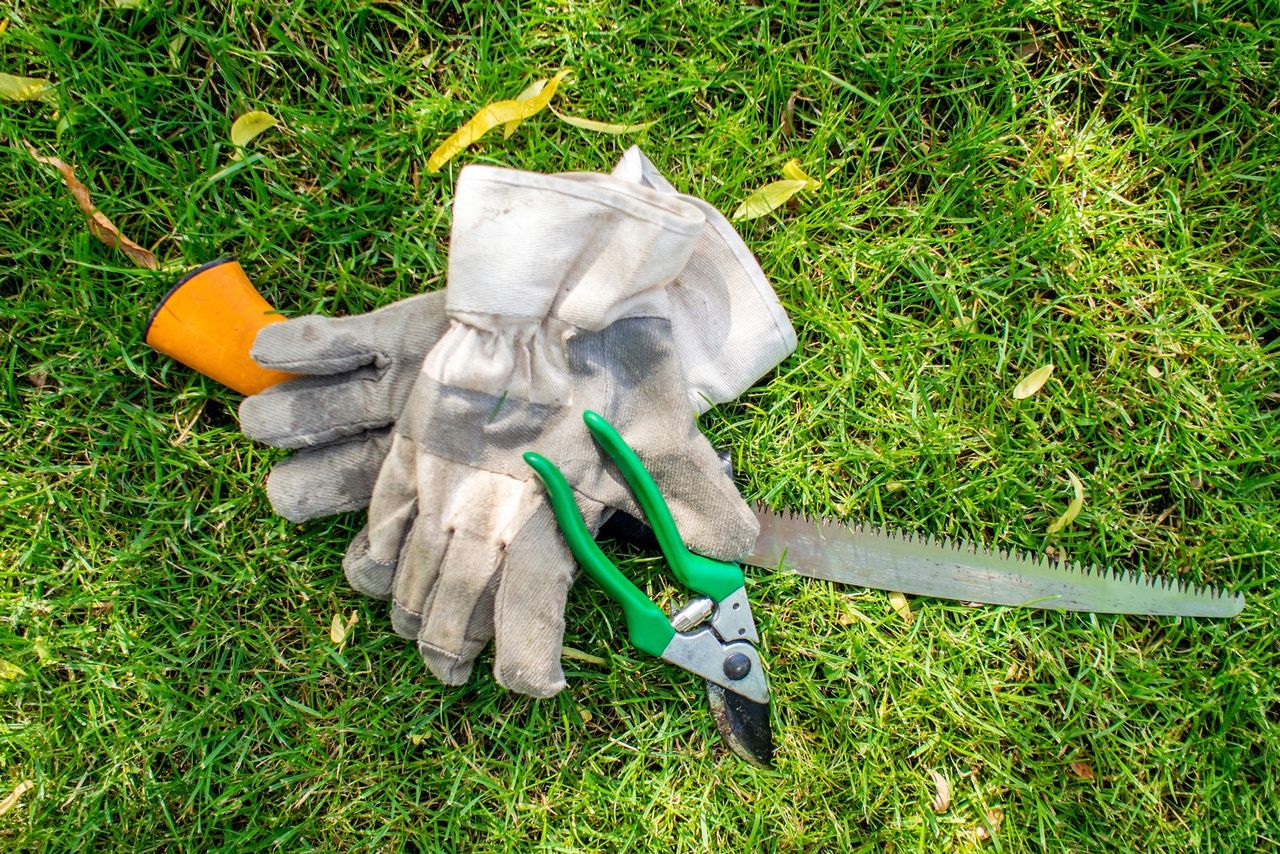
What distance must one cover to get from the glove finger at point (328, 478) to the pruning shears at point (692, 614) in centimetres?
41

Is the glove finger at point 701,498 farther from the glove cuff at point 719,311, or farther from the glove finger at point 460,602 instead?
the glove finger at point 460,602

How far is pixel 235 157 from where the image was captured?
6.94 feet

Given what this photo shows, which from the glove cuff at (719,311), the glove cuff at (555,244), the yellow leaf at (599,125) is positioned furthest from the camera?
the yellow leaf at (599,125)

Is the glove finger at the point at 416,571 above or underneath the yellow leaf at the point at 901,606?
above

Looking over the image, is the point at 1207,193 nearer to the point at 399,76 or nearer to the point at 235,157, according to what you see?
the point at 399,76

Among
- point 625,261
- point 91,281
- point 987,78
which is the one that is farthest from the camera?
point 987,78

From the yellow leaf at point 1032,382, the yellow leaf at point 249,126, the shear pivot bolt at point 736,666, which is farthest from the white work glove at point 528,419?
the yellow leaf at point 1032,382

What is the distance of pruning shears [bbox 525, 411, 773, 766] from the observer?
1.86m

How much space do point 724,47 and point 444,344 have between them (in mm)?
1082

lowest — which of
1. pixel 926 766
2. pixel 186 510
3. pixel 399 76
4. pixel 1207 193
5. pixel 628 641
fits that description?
pixel 926 766

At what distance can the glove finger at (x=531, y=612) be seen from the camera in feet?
6.05

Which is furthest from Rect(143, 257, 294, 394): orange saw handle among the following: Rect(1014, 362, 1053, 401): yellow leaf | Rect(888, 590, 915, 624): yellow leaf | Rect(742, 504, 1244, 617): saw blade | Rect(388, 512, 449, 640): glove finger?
Rect(1014, 362, 1053, 401): yellow leaf

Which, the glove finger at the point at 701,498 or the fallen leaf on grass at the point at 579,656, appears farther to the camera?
the fallen leaf on grass at the point at 579,656

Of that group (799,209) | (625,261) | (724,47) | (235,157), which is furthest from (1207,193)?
(235,157)
